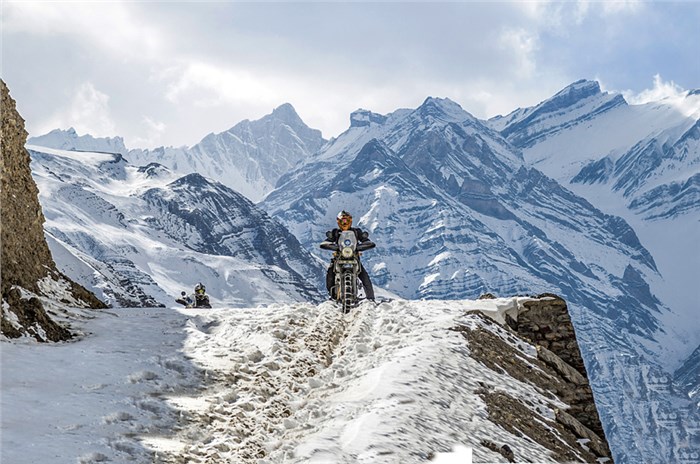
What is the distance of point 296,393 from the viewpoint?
14.4 m

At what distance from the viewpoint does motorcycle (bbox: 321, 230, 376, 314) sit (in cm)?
2303

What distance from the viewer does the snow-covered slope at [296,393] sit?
11.4m

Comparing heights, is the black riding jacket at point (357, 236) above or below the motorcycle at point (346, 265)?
above

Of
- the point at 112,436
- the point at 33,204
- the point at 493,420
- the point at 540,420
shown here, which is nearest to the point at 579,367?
the point at 540,420

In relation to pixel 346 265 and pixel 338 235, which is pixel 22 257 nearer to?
pixel 346 265

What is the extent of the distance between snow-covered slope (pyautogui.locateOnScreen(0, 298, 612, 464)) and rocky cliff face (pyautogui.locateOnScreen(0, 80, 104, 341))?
910mm

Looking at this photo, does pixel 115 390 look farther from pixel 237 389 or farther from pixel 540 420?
pixel 540 420

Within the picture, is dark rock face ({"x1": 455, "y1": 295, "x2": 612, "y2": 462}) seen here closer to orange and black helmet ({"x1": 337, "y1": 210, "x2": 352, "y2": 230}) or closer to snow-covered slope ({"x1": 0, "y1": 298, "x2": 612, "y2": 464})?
snow-covered slope ({"x1": 0, "y1": 298, "x2": 612, "y2": 464})

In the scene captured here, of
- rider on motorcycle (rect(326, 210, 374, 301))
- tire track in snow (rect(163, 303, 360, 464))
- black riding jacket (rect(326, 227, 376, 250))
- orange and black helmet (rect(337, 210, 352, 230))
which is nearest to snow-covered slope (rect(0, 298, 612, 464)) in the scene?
tire track in snow (rect(163, 303, 360, 464))

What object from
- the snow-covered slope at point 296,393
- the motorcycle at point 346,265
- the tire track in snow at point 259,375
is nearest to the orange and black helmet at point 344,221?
the motorcycle at point 346,265

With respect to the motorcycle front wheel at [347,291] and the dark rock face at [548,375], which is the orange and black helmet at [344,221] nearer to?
the motorcycle front wheel at [347,291]

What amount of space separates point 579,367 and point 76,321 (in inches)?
415

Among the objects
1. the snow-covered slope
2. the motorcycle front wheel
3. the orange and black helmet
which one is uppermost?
the orange and black helmet

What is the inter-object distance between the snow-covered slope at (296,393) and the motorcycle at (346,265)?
3029mm
